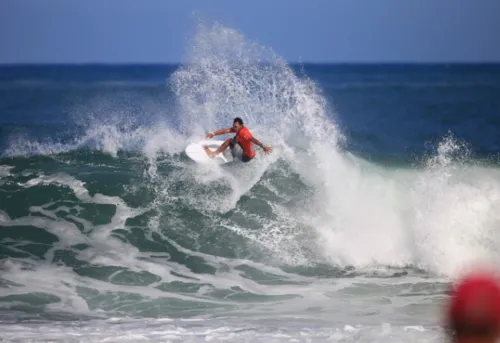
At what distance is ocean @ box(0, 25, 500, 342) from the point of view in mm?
8586

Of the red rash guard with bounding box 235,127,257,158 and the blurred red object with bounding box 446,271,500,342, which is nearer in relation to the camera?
the blurred red object with bounding box 446,271,500,342

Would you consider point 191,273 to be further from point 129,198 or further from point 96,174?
point 96,174

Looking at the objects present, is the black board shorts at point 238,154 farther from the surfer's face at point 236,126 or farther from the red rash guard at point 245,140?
the surfer's face at point 236,126

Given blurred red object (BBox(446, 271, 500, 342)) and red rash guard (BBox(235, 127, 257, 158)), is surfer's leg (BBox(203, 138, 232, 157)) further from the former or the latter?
blurred red object (BBox(446, 271, 500, 342))

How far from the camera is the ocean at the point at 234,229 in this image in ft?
28.2

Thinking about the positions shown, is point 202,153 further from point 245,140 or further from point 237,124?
point 237,124

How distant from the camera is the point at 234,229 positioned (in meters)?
12.6

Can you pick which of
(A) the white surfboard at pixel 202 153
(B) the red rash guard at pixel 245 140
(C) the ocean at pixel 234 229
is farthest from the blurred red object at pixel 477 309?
(A) the white surfboard at pixel 202 153

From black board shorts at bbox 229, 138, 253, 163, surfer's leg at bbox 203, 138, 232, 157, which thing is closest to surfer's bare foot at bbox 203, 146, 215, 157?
surfer's leg at bbox 203, 138, 232, 157

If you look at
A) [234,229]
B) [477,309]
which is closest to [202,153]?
[234,229]

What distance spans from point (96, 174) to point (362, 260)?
241 inches

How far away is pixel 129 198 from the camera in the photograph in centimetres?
1368

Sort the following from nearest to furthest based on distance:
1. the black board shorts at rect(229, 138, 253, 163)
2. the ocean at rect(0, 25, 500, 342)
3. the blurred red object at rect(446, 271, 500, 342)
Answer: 1. the blurred red object at rect(446, 271, 500, 342)
2. the ocean at rect(0, 25, 500, 342)
3. the black board shorts at rect(229, 138, 253, 163)

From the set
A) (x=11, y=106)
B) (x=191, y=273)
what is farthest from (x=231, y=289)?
(x=11, y=106)
